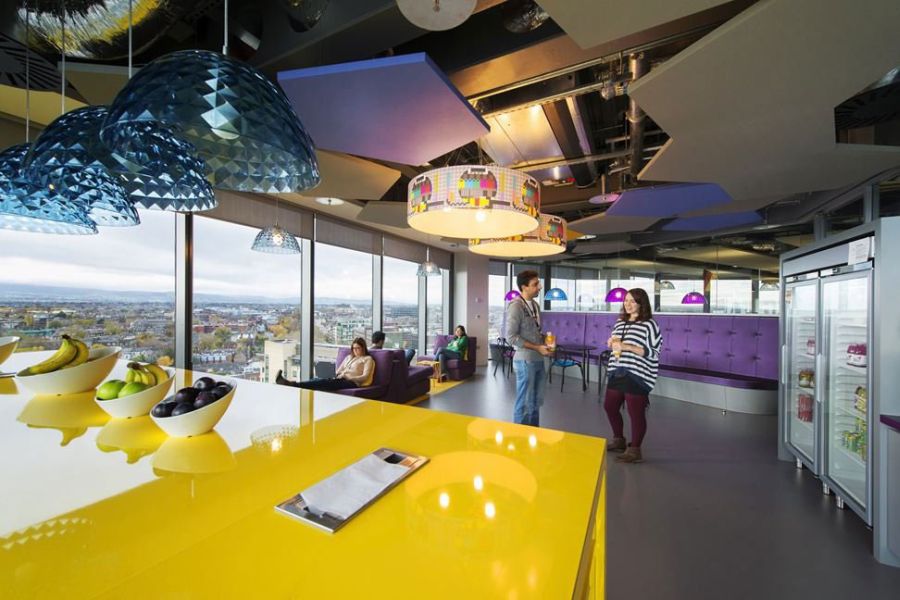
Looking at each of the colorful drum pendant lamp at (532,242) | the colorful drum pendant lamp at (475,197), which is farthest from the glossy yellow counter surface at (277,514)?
the colorful drum pendant lamp at (532,242)

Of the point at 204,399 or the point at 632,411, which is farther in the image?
the point at 632,411

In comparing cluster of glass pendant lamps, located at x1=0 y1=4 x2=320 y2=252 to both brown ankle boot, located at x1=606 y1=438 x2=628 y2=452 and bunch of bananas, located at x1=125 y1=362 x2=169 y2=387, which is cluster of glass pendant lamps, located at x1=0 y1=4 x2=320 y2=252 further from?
brown ankle boot, located at x1=606 y1=438 x2=628 y2=452

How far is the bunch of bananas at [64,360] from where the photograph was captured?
1.77 metres

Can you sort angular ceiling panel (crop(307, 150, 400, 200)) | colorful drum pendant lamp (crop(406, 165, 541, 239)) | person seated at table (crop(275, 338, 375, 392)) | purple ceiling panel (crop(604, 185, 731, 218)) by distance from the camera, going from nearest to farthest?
colorful drum pendant lamp (crop(406, 165, 541, 239))
angular ceiling panel (crop(307, 150, 400, 200))
purple ceiling panel (crop(604, 185, 731, 218))
person seated at table (crop(275, 338, 375, 392))

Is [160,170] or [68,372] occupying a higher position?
[160,170]

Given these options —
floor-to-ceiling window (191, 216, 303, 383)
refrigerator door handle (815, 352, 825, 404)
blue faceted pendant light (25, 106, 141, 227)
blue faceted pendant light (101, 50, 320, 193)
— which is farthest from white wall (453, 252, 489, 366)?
blue faceted pendant light (101, 50, 320, 193)

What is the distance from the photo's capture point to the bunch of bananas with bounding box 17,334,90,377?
5.81ft

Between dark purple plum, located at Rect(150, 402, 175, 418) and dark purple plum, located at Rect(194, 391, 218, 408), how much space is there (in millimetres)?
81

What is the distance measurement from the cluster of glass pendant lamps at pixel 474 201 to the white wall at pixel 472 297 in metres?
7.07

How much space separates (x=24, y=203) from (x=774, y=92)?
3.20 metres

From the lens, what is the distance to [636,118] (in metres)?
2.68

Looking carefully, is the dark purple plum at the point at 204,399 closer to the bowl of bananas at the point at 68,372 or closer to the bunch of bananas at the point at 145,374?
the bunch of bananas at the point at 145,374

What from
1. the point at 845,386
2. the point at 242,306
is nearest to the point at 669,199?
the point at 845,386

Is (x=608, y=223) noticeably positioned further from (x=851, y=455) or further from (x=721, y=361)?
(x=851, y=455)
